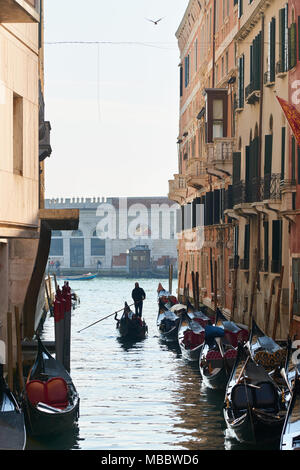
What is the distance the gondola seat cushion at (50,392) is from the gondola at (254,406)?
6.91 feet

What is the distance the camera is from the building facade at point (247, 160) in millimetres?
17672

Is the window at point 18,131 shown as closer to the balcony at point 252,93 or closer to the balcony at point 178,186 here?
the balcony at point 252,93

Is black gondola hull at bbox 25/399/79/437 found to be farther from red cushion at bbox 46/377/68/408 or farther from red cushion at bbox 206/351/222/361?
red cushion at bbox 206/351/222/361

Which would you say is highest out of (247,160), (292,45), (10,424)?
(292,45)

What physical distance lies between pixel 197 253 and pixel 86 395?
1775 centimetres

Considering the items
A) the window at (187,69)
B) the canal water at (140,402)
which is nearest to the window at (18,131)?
the canal water at (140,402)

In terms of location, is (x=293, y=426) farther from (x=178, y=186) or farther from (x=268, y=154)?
(x=178, y=186)

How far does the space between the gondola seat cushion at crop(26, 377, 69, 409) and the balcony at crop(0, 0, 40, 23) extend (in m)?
4.46

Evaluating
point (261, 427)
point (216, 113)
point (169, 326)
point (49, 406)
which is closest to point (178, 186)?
point (216, 113)

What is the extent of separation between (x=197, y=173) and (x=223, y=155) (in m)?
6.14

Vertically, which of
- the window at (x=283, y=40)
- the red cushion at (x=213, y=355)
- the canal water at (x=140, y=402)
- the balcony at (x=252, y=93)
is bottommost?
the canal water at (x=140, y=402)

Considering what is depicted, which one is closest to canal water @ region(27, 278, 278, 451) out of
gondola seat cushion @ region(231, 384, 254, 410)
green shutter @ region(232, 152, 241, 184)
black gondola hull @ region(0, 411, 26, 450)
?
gondola seat cushion @ region(231, 384, 254, 410)

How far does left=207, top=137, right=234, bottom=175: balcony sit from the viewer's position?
24.8 metres

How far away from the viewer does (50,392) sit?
12.2m
